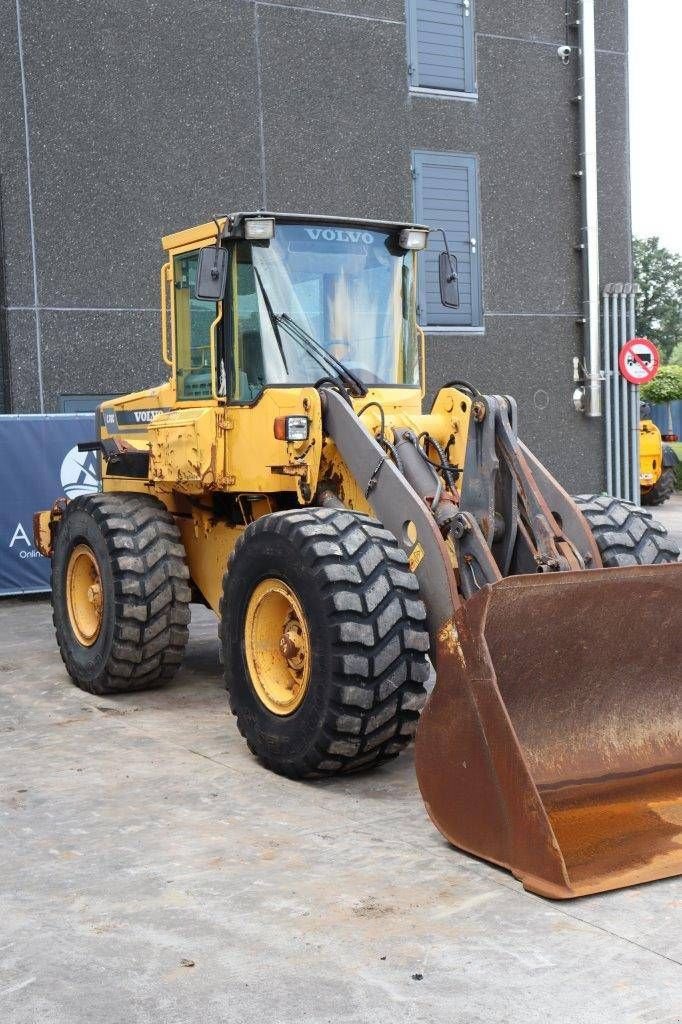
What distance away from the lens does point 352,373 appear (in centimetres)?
714

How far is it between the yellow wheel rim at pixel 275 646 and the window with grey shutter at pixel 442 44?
33.6 ft

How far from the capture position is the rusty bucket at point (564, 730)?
4.56 metres

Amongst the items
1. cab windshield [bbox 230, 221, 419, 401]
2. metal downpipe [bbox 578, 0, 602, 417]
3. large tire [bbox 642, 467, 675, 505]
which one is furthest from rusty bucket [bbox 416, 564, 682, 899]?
large tire [bbox 642, 467, 675, 505]

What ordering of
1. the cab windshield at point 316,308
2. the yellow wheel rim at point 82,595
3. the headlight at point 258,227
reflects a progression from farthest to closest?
the yellow wheel rim at point 82,595 < the cab windshield at point 316,308 < the headlight at point 258,227

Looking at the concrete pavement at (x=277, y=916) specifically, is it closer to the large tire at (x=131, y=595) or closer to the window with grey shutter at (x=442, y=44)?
the large tire at (x=131, y=595)

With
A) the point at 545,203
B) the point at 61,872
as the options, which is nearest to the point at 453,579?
the point at 61,872

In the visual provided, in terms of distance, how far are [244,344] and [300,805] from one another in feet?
8.76

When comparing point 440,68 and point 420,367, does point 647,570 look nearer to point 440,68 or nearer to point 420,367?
point 420,367

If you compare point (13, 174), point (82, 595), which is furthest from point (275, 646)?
point (13, 174)

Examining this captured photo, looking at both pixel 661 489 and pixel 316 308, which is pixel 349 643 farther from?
pixel 661 489

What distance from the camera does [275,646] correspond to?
20.5 feet

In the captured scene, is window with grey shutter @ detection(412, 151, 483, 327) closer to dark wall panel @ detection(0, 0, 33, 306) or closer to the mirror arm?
dark wall panel @ detection(0, 0, 33, 306)

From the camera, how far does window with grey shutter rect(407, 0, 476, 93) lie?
14.9 metres

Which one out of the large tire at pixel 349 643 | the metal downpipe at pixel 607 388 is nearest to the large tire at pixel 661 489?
the metal downpipe at pixel 607 388
